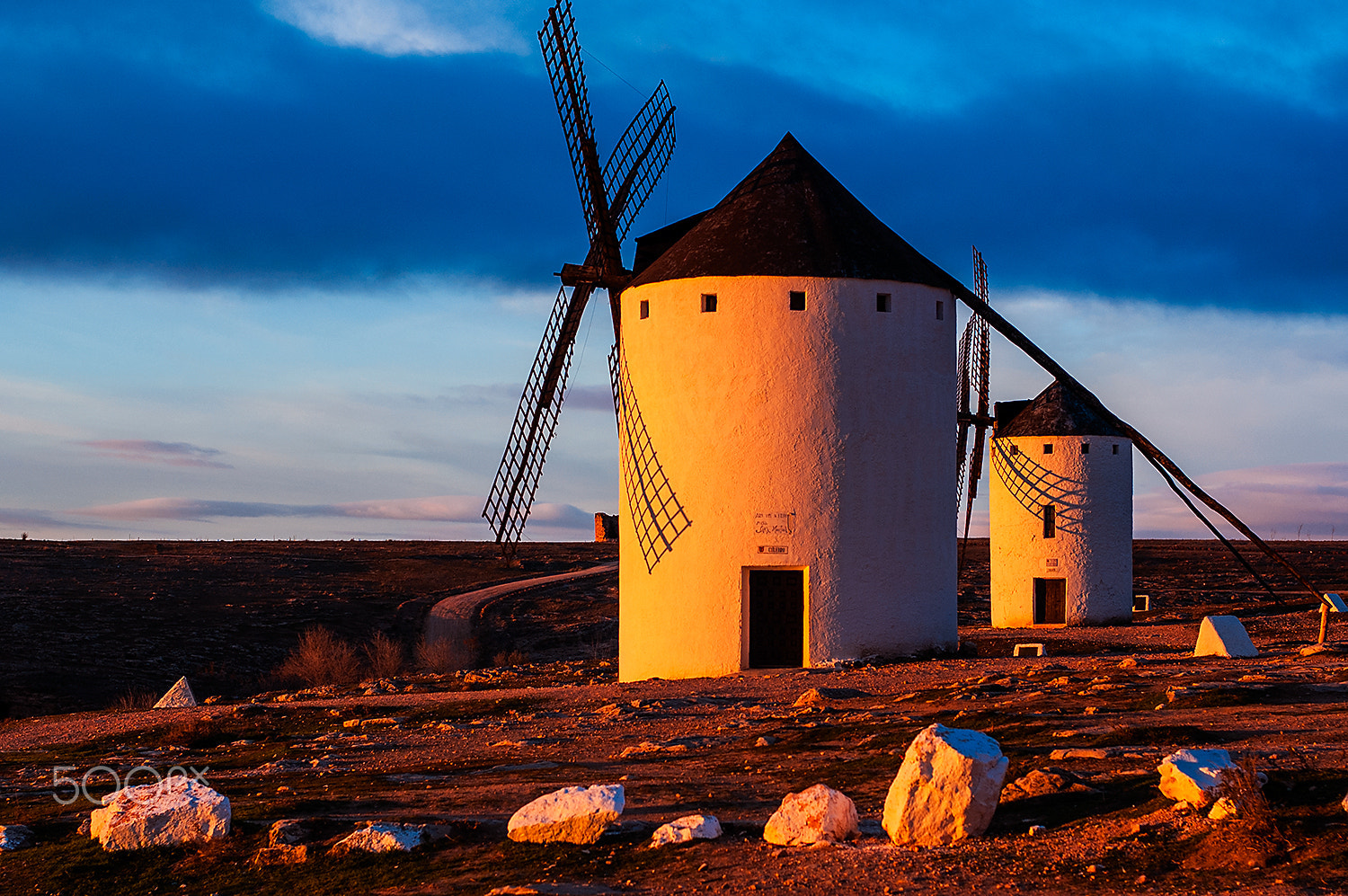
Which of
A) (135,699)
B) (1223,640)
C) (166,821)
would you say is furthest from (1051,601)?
(166,821)

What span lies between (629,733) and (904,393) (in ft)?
27.5

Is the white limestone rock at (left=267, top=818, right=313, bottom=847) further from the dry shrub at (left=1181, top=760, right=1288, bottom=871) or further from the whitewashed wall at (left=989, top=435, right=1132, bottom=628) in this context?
the whitewashed wall at (left=989, top=435, right=1132, bottom=628)

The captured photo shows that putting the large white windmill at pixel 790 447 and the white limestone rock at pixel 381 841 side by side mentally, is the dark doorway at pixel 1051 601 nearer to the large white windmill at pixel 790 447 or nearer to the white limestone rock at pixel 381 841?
the large white windmill at pixel 790 447

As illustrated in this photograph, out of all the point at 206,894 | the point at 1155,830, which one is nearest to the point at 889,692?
the point at 1155,830

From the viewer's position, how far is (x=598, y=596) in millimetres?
43344

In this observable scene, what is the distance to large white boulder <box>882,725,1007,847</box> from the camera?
747 cm

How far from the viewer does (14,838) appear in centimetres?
960

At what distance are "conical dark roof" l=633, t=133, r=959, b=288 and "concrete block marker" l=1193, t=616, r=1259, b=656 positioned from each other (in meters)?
6.64

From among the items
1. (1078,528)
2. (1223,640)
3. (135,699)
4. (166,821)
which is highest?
(1078,528)

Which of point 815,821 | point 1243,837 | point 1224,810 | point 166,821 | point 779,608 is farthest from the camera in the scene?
point 779,608

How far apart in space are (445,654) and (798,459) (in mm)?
13546

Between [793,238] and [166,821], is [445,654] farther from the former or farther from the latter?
[166,821]

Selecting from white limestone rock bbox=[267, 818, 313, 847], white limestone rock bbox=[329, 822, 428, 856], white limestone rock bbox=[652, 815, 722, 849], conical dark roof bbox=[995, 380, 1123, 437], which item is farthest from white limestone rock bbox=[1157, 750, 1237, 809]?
conical dark roof bbox=[995, 380, 1123, 437]

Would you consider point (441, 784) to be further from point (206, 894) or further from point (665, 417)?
point (665, 417)
